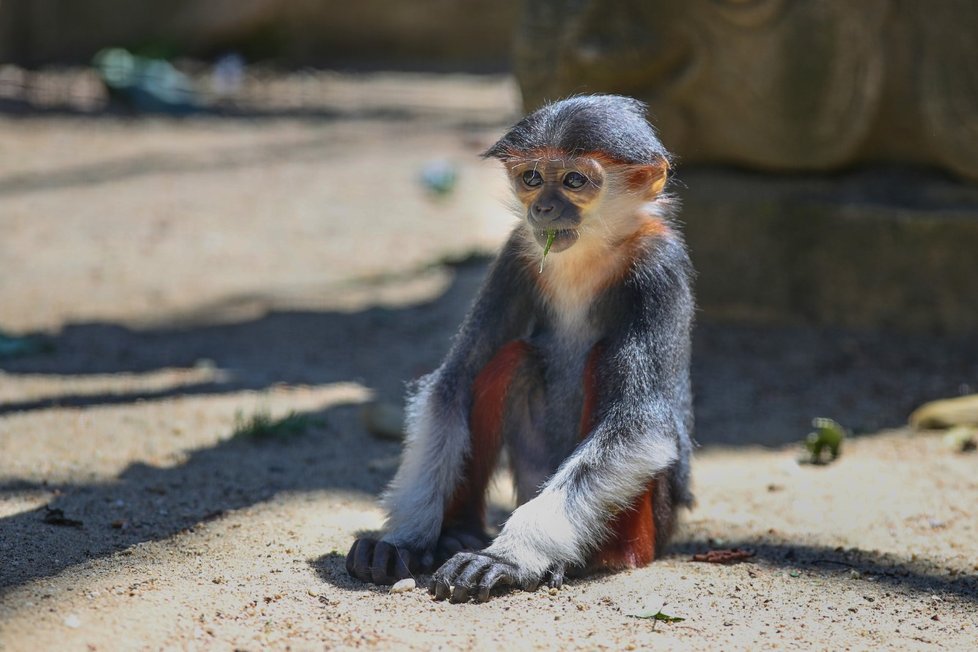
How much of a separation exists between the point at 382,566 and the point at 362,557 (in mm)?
94

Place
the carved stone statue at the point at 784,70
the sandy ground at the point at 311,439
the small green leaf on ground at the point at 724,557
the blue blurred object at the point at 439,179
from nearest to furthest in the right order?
the sandy ground at the point at 311,439
the small green leaf on ground at the point at 724,557
the carved stone statue at the point at 784,70
the blue blurred object at the point at 439,179

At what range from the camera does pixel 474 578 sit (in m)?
4.17

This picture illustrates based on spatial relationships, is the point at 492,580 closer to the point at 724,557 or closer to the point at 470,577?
the point at 470,577

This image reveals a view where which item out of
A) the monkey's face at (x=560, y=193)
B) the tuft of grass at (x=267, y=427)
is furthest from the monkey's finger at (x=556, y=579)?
the tuft of grass at (x=267, y=427)

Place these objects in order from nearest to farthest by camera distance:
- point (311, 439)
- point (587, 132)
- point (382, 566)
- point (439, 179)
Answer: point (382, 566) → point (587, 132) → point (311, 439) → point (439, 179)

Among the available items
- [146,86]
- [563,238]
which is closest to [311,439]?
[563,238]

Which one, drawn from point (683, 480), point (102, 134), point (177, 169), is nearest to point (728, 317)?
point (683, 480)

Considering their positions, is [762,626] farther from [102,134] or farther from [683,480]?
[102,134]

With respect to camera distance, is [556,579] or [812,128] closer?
[556,579]

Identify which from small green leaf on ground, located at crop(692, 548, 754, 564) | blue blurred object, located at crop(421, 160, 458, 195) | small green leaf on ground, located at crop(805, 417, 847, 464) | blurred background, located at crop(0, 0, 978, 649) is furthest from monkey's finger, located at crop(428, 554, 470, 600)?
blue blurred object, located at crop(421, 160, 458, 195)

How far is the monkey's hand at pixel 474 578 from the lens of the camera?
4145mm

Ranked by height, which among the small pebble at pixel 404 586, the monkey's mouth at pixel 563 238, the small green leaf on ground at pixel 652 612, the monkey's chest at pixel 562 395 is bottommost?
the small pebble at pixel 404 586

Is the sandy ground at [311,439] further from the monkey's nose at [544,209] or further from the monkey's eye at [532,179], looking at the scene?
the monkey's eye at [532,179]

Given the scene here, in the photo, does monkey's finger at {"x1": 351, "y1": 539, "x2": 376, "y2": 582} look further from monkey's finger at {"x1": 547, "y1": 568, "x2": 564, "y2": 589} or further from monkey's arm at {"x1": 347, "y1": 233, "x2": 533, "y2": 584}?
monkey's finger at {"x1": 547, "y1": 568, "x2": 564, "y2": 589}
